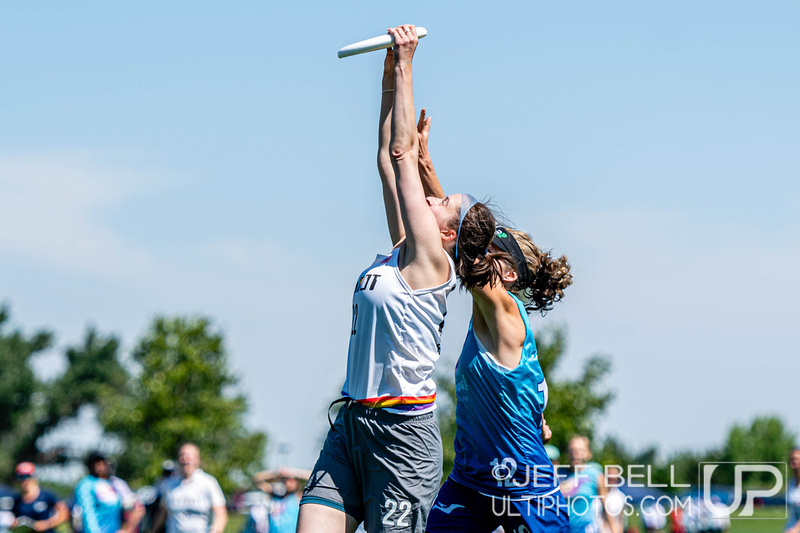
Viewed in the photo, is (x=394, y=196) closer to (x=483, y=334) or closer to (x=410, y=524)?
(x=483, y=334)

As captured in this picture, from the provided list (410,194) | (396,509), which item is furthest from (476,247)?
(396,509)

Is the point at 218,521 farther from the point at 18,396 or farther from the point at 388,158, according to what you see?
the point at 18,396

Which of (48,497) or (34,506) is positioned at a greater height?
(48,497)

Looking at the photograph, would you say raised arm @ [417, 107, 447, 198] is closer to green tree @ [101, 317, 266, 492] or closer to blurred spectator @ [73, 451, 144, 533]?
blurred spectator @ [73, 451, 144, 533]

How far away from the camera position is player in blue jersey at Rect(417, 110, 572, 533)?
5160 mm

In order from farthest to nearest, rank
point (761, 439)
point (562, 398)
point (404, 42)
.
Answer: point (761, 439), point (562, 398), point (404, 42)

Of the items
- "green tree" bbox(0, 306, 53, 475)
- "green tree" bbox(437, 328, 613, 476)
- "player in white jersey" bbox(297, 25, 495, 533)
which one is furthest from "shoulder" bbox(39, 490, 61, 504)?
"green tree" bbox(0, 306, 53, 475)

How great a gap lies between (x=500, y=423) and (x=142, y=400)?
39.1 metres

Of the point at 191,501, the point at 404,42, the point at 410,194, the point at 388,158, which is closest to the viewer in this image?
the point at 410,194

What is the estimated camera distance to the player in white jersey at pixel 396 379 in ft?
15.0

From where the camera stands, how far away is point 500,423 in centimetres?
521

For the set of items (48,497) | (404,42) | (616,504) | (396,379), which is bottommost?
(48,497)

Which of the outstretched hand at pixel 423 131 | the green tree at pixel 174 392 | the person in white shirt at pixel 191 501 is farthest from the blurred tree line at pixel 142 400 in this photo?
the outstretched hand at pixel 423 131

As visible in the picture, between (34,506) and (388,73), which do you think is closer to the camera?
(388,73)
